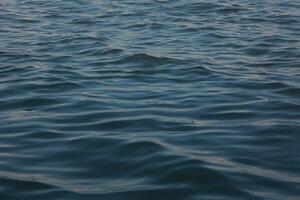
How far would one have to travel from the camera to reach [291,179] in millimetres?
5445

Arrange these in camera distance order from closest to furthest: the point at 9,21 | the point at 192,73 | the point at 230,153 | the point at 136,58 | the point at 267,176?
the point at 267,176
the point at 230,153
the point at 192,73
the point at 136,58
the point at 9,21

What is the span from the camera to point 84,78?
9.39 metres

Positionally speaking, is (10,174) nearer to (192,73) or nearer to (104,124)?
(104,124)

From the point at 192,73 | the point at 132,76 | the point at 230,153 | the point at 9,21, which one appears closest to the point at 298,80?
the point at 192,73

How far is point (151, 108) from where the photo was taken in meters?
7.77

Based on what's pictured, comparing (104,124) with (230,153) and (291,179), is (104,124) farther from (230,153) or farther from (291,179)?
(291,179)

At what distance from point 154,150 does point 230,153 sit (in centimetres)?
82

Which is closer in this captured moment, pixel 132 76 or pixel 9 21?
pixel 132 76

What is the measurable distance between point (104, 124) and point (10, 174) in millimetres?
1729

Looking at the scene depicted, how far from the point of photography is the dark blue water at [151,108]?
543 centimetres

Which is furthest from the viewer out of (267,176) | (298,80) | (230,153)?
(298,80)

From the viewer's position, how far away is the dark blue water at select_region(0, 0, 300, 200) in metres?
5.43

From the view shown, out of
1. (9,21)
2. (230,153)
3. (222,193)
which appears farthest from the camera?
(9,21)

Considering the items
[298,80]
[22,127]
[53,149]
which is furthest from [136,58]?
[53,149]
